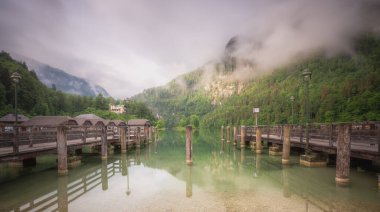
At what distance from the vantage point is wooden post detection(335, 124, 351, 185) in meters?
10.2

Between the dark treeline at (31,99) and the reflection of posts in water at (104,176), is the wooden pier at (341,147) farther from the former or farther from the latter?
the dark treeline at (31,99)

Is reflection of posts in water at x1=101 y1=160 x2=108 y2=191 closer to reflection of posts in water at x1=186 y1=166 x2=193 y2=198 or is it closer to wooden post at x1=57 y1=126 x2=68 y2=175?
wooden post at x1=57 y1=126 x2=68 y2=175

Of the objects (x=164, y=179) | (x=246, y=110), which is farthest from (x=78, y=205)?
(x=246, y=110)

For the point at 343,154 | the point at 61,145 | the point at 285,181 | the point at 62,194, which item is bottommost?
the point at 285,181

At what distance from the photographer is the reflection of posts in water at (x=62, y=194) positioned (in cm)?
835

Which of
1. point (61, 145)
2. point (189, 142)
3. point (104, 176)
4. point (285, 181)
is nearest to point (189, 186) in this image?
point (189, 142)

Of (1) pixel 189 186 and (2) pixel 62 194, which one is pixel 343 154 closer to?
(1) pixel 189 186

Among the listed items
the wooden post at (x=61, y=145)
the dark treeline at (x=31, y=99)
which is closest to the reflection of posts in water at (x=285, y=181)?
the wooden post at (x=61, y=145)

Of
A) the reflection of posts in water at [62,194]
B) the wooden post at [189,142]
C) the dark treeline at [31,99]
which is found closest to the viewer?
the reflection of posts in water at [62,194]

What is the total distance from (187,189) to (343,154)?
8.18 m

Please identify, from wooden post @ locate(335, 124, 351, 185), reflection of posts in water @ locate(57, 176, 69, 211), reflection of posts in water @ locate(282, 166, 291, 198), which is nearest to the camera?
reflection of posts in water @ locate(57, 176, 69, 211)

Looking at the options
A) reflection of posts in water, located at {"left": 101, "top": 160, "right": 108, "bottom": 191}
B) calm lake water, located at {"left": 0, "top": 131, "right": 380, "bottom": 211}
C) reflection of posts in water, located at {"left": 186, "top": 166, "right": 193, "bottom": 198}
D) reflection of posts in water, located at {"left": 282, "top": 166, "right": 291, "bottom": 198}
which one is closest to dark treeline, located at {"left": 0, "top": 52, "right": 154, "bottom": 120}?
reflection of posts in water, located at {"left": 101, "top": 160, "right": 108, "bottom": 191}

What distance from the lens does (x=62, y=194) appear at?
9820 millimetres

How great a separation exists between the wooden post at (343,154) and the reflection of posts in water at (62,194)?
13.1 meters
